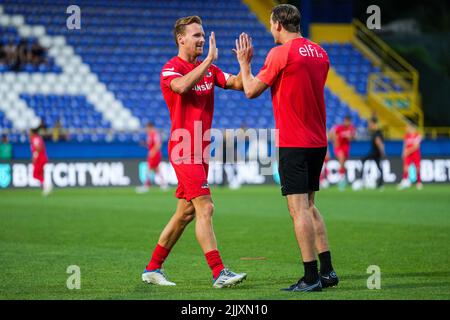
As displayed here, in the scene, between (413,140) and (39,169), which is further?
(413,140)

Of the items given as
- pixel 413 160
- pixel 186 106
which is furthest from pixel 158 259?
pixel 413 160

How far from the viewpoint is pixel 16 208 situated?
21.3 meters

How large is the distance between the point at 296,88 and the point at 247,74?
1.58 ft

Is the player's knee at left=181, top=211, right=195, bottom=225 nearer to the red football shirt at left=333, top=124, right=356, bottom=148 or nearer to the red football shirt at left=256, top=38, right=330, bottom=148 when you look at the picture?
the red football shirt at left=256, top=38, right=330, bottom=148

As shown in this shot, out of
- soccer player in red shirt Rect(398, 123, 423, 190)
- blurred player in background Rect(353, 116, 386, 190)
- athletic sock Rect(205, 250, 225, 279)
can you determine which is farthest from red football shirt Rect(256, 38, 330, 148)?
soccer player in red shirt Rect(398, 123, 423, 190)

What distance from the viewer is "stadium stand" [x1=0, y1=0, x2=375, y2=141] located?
3584 cm

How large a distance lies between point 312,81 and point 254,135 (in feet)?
85.2

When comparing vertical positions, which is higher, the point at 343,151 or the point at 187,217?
the point at 343,151

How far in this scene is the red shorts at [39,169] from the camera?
96.9 ft

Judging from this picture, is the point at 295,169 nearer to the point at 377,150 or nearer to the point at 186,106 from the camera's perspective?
the point at 186,106

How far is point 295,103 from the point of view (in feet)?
28.7

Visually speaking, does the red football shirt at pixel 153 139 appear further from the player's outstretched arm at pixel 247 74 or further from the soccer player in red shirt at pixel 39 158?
the player's outstretched arm at pixel 247 74

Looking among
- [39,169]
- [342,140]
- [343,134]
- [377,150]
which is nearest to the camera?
[39,169]

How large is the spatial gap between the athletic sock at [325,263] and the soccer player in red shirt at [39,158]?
791 inches
